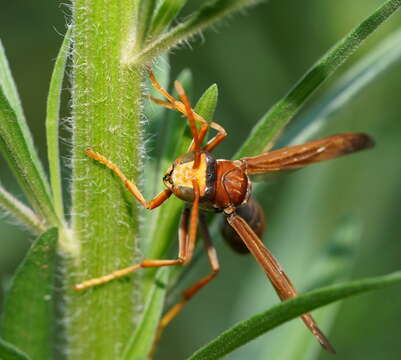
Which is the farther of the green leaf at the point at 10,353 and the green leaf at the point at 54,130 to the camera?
the green leaf at the point at 54,130

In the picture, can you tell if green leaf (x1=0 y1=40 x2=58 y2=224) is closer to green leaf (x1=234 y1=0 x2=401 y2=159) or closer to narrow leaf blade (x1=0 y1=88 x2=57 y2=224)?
narrow leaf blade (x1=0 y1=88 x2=57 y2=224)

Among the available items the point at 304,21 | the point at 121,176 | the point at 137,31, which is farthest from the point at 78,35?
the point at 304,21

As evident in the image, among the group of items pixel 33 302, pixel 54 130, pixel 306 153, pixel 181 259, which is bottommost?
pixel 306 153

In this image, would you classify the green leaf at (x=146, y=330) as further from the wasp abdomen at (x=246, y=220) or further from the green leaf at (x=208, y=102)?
the wasp abdomen at (x=246, y=220)

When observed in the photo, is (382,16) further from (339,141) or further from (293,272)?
(293,272)

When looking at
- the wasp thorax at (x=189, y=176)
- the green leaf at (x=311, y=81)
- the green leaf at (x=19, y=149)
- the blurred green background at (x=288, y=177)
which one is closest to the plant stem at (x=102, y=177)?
the green leaf at (x=19, y=149)

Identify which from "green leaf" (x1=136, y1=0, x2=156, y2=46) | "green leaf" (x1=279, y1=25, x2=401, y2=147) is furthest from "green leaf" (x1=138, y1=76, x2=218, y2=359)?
"green leaf" (x1=279, y1=25, x2=401, y2=147)

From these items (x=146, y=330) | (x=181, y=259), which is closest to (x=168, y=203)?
(x=181, y=259)

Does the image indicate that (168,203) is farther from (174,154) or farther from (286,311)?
(286,311)
